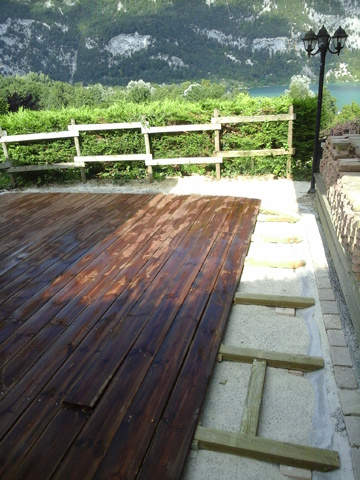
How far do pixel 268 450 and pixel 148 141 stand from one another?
610cm

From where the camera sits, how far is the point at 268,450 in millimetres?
1634

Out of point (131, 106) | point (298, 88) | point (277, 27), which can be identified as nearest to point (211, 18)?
point (277, 27)

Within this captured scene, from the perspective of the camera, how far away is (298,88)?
178 feet

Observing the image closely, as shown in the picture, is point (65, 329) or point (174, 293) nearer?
point (65, 329)

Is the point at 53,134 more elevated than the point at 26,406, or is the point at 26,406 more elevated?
the point at 53,134

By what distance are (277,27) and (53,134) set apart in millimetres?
130476

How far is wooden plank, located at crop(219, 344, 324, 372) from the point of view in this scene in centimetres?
215

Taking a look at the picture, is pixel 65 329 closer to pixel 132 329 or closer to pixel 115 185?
pixel 132 329

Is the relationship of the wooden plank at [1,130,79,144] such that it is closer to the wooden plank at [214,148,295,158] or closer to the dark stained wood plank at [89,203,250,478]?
the wooden plank at [214,148,295,158]

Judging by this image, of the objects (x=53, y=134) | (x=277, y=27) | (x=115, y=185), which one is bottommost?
(x=115, y=185)

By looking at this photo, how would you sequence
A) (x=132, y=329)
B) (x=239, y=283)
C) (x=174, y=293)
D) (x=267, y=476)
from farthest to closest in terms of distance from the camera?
1. (x=239, y=283)
2. (x=174, y=293)
3. (x=132, y=329)
4. (x=267, y=476)

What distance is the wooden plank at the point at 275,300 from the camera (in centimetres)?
274

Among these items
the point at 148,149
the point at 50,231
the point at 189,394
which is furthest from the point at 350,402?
the point at 148,149

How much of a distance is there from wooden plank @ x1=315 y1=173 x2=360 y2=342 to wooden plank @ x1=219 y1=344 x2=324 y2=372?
0.44 m
